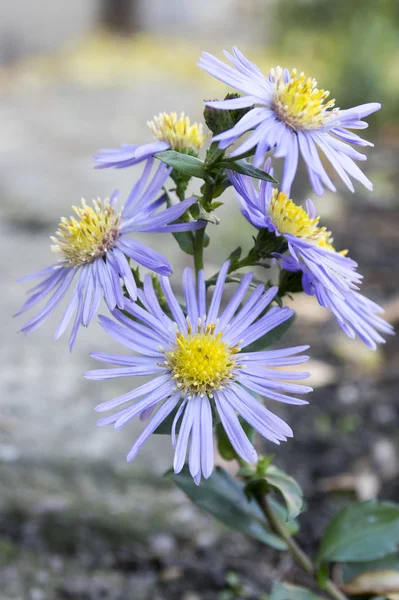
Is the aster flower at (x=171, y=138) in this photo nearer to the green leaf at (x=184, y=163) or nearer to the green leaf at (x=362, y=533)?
the green leaf at (x=184, y=163)

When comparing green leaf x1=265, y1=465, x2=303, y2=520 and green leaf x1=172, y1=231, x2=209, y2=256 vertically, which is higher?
green leaf x1=172, y1=231, x2=209, y2=256

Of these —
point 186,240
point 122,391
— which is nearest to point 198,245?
point 186,240

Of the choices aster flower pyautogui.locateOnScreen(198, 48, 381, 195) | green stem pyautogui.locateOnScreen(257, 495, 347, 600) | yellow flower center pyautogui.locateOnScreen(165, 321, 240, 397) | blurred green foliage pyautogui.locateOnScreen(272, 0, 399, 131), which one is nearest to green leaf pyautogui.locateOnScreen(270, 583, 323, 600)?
green stem pyautogui.locateOnScreen(257, 495, 347, 600)

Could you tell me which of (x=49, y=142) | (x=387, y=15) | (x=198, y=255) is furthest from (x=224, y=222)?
(x=387, y=15)

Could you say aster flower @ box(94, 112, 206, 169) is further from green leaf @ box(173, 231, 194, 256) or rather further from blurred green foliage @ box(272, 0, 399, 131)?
blurred green foliage @ box(272, 0, 399, 131)

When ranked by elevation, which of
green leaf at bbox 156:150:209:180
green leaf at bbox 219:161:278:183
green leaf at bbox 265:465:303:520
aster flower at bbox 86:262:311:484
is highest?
green leaf at bbox 156:150:209:180

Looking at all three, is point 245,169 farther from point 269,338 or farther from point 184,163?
point 269,338

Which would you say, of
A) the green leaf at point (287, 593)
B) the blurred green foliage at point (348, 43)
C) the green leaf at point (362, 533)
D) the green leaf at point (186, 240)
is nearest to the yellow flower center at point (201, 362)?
the green leaf at point (186, 240)
